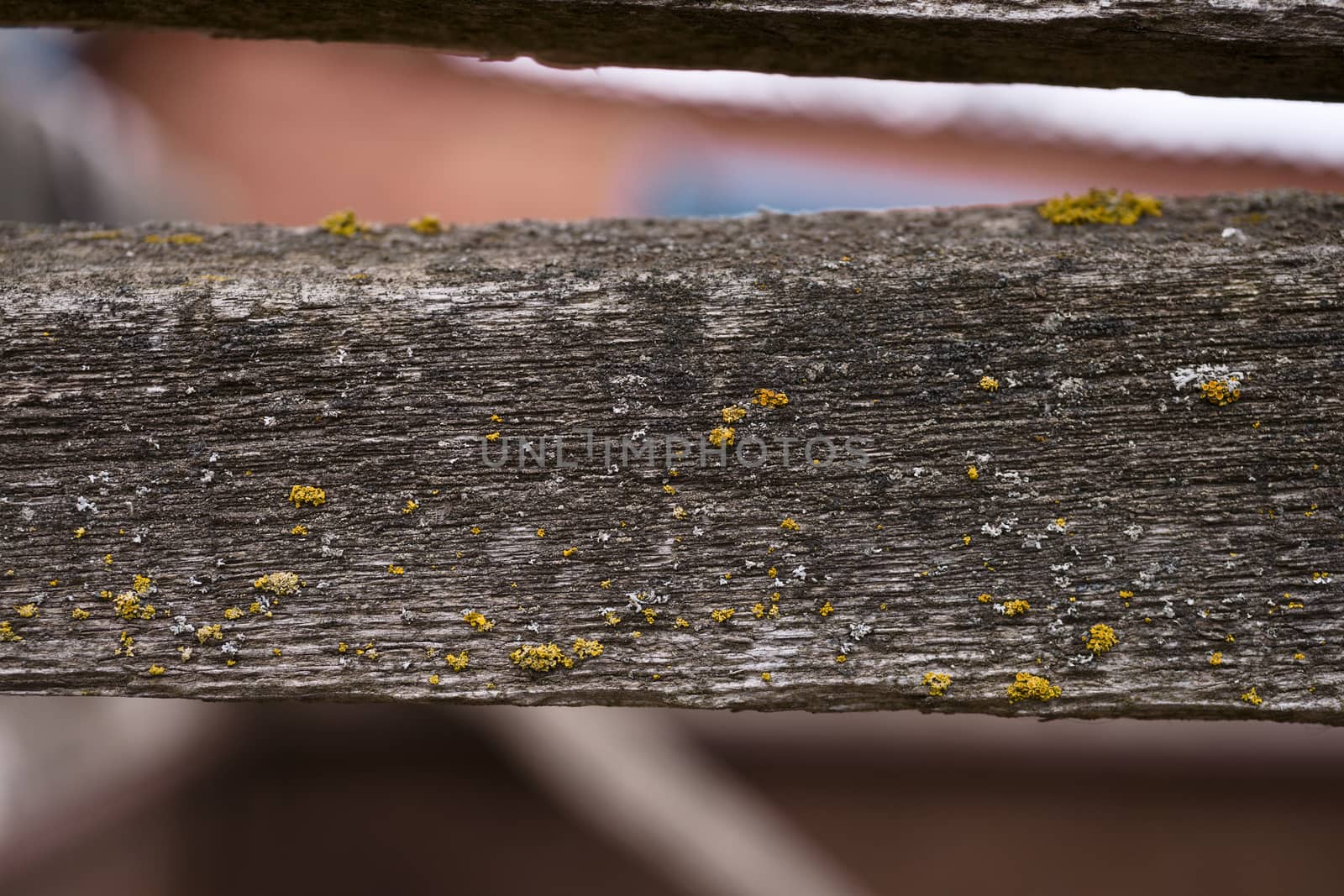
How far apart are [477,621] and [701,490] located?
29cm

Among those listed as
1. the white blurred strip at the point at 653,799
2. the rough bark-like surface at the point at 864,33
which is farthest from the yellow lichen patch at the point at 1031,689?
the white blurred strip at the point at 653,799

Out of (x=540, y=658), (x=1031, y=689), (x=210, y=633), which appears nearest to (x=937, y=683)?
(x=1031, y=689)

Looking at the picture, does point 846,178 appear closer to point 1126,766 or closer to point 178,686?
point 1126,766

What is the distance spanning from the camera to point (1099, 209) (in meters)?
1.09

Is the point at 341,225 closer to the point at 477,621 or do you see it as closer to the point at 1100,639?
the point at 477,621

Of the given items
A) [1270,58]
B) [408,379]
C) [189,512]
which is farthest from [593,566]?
[1270,58]

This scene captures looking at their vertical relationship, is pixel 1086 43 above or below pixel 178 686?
above

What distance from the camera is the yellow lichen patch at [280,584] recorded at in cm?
91

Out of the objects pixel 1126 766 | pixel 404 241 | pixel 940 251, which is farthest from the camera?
pixel 1126 766

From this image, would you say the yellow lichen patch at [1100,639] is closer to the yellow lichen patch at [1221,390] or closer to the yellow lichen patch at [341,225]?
the yellow lichen patch at [1221,390]

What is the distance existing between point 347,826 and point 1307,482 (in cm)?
304

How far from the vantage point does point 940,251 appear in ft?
3.31

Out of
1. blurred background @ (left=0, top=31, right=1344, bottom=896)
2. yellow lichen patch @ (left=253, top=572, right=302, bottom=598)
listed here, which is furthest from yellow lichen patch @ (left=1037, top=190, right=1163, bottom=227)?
blurred background @ (left=0, top=31, right=1344, bottom=896)

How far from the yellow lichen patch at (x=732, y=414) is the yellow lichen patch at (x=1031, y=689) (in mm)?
414
